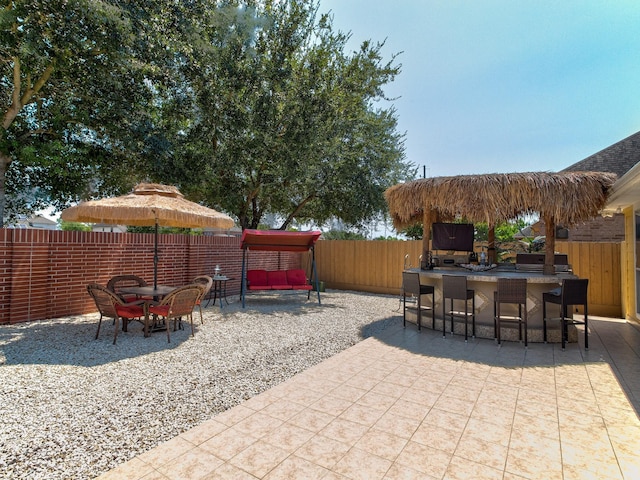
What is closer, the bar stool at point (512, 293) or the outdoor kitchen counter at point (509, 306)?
the bar stool at point (512, 293)

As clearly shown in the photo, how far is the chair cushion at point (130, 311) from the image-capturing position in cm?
516

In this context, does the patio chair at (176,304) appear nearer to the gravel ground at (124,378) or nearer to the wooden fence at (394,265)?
the gravel ground at (124,378)

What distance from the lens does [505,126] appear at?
12.3m

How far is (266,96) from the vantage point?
9547 millimetres

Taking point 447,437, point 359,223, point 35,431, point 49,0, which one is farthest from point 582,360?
point 49,0

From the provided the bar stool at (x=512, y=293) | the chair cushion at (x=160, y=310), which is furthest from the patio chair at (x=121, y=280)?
the bar stool at (x=512, y=293)

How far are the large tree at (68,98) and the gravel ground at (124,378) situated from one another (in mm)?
4154

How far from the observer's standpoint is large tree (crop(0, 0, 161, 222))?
21.8 ft

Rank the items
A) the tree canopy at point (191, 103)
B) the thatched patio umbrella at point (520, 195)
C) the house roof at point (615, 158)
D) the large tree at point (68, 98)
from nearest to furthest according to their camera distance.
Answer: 1. the thatched patio umbrella at point (520, 195)
2. the large tree at point (68, 98)
3. the tree canopy at point (191, 103)
4. the house roof at point (615, 158)

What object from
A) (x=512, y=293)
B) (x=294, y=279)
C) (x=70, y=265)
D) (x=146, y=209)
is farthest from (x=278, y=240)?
(x=512, y=293)

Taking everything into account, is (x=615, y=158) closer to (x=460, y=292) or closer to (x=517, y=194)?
(x=517, y=194)

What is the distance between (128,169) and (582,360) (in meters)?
10.7

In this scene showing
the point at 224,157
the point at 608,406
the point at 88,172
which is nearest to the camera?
the point at 608,406

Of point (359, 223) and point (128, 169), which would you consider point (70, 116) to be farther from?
point (359, 223)
